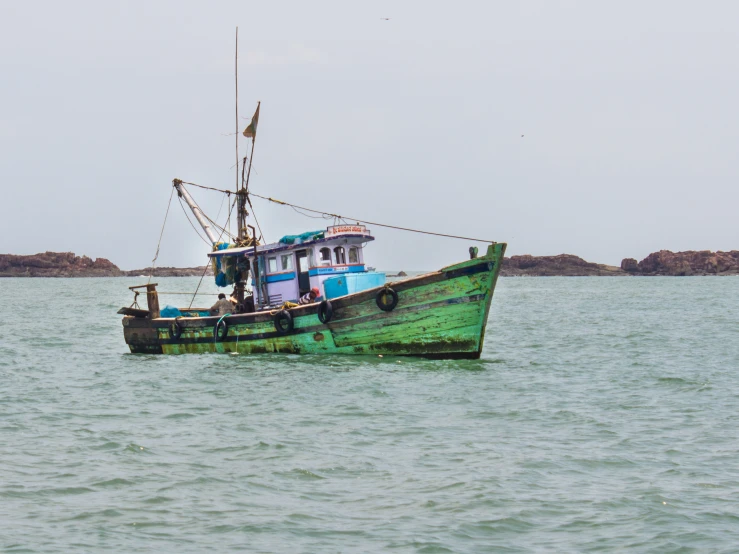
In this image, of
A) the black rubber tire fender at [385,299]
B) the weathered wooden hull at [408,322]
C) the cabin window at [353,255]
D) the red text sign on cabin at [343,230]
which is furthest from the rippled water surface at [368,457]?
the red text sign on cabin at [343,230]

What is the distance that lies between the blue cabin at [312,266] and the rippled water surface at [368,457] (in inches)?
75.8

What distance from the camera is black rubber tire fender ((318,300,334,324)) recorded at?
19516 millimetres

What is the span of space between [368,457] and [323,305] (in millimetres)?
8999

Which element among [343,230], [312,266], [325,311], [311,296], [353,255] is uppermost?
[343,230]

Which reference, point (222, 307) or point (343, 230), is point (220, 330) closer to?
point (222, 307)

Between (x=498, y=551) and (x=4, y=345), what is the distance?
2474 centimetres

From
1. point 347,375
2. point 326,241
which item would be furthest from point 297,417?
point 326,241

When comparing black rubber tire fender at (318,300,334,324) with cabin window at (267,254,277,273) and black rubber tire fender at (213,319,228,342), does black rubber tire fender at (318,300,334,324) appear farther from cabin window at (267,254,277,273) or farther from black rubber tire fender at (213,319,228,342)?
black rubber tire fender at (213,319,228,342)

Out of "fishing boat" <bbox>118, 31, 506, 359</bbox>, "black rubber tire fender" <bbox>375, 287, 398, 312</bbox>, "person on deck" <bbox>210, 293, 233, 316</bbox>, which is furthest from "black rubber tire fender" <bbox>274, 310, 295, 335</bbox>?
"black rubber tire fender" <bbox>375, 287, 398, 312</bbox>

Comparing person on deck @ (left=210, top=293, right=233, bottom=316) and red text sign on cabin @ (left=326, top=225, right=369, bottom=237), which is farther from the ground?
red text sign on cabin @ (left=326, top=225, right=369, bottom=237)

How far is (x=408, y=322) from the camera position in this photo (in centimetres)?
1911

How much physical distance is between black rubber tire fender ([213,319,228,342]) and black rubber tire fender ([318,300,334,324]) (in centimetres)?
313

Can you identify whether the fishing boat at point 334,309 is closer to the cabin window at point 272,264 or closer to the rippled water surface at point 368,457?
the cabin window at point 272,264

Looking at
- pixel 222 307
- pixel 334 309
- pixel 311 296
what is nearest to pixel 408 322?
pixel 334 309
